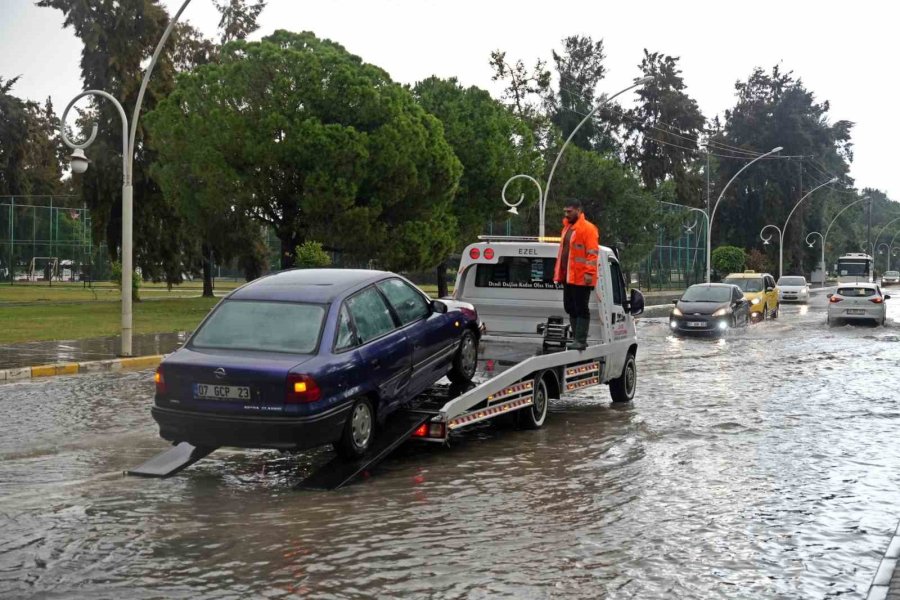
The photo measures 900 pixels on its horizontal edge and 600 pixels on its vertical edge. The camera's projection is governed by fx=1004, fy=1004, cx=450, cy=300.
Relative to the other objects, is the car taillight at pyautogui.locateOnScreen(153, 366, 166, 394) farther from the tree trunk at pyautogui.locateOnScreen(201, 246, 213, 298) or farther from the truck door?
the tree trunk at pyautogui.locateOnScreen(201, 246, 213, 298)

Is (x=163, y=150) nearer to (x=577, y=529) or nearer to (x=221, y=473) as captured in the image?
(x=221, y=473)

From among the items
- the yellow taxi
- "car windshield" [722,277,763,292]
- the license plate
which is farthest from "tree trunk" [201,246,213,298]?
the license plate

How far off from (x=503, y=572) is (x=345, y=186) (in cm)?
2761

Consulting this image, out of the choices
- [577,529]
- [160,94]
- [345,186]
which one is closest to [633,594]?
[577,529]

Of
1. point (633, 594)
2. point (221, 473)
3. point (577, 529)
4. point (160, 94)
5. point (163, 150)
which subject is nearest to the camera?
point (633, 594)

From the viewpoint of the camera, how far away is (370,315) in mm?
9039

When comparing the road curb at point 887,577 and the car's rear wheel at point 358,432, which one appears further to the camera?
the car's rear wheel at point 358,432

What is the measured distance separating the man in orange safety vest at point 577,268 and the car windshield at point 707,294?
58.4 ft

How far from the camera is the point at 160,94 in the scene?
144 feet

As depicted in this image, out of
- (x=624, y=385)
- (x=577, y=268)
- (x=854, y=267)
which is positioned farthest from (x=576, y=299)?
(x=854, y=267)

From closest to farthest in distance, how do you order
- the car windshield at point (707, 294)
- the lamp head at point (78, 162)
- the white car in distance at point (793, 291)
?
the lamp head at point (78, 162), the car windshield at point (707, 294), the white car in distance at point (793, 291)

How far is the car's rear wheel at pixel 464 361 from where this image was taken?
409 inches

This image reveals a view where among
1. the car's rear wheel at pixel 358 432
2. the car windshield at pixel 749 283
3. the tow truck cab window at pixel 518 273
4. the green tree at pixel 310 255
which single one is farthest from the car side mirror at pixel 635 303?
the car windshield at pixel 749 283

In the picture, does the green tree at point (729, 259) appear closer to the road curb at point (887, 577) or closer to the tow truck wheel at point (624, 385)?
the tow truck wheel at point (624, 385)
